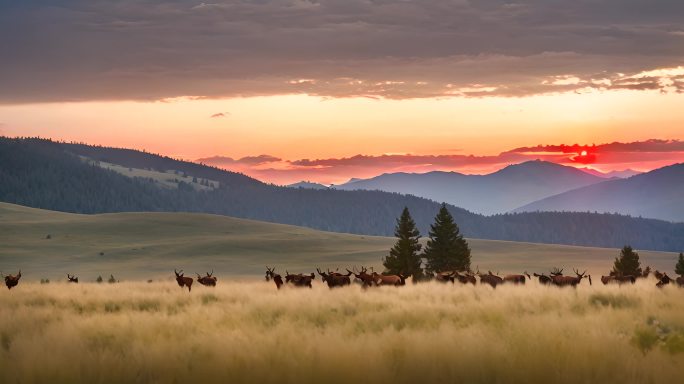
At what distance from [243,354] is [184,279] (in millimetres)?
20618

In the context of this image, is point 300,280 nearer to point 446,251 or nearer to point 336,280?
point 336,280

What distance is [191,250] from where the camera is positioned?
113 meters

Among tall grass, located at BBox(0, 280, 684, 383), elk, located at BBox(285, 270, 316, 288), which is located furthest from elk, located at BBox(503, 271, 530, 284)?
tall grass, located at BBox(0, 280, 684, 383)

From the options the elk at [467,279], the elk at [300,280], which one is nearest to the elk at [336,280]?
the elk at [300,280]

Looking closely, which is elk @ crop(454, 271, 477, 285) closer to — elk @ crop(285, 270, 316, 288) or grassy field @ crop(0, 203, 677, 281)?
elk @ crop(285, 270, 316, 288)

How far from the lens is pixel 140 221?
146000 millimetres

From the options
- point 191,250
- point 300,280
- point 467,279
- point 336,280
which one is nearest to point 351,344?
point 336,280

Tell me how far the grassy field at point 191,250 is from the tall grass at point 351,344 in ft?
201

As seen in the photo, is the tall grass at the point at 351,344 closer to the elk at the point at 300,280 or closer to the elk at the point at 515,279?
the elk at the point at 300,280

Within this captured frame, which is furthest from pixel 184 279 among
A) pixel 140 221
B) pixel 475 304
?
pixel 140 221

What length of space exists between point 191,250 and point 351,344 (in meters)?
104

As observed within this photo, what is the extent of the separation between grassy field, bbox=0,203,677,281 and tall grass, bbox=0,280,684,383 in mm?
61121

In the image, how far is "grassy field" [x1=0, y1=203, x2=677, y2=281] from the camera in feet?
307

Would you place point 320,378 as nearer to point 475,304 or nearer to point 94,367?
point 94,367
